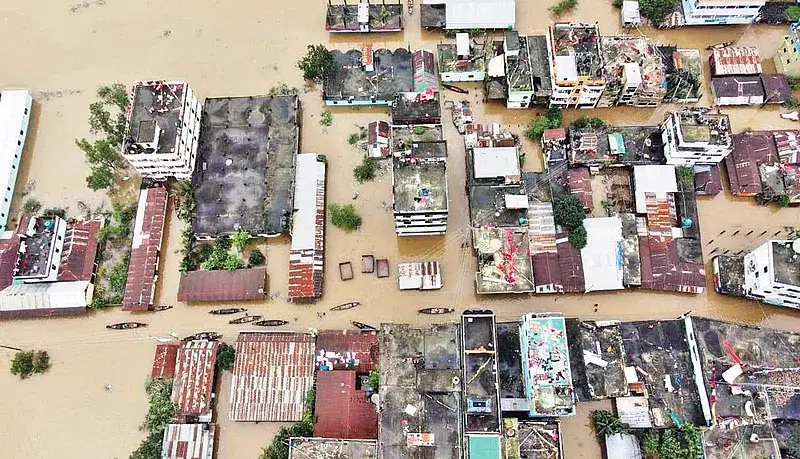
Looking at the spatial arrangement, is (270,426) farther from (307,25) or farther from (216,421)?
(307,25)

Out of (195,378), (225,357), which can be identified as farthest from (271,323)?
(195,378)

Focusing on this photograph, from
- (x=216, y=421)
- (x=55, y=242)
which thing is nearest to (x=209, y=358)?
(x=216, y=421)

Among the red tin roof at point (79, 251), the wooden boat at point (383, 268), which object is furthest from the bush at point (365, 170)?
the red tin roof at point (79, 251)

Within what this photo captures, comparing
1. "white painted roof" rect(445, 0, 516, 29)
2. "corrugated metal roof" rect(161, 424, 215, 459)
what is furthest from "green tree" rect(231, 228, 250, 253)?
"white painted roof" rect(445, 0, 516, 29)

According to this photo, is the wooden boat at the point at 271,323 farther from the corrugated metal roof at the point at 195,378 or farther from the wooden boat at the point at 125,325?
the wooden boat at the point at 125,325

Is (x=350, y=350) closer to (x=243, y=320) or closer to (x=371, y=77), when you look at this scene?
(x=243, y=320)

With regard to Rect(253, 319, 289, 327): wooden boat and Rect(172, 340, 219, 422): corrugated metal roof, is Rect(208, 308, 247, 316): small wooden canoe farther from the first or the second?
Rect(172, 340, 219, 422): corrugated metal roof
